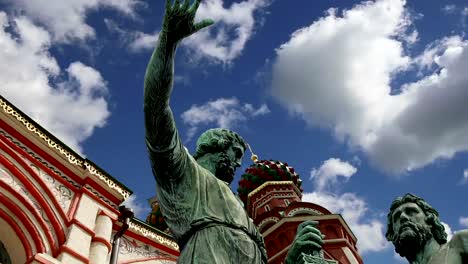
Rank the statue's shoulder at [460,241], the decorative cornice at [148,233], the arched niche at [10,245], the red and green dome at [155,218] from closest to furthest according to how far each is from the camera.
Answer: the statue's shoulder at [460,241]
the arched niche at [10,245]
the decorative cornice at [148,233]
the red and green dome at [155,218]

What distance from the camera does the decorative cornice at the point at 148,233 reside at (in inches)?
442

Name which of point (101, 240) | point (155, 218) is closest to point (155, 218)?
point (155, 218)

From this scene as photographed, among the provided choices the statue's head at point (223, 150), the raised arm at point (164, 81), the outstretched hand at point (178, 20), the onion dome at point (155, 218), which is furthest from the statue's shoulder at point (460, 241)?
the onion dome at point (155, 218)

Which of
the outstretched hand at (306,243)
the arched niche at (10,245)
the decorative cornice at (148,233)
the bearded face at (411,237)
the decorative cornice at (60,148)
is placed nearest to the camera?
the outstretched hand at (306,243)

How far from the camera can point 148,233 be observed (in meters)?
11.4

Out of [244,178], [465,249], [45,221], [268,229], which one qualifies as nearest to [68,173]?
[45,221]

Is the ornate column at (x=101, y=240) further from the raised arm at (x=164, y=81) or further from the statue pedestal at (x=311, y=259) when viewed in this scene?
the statue pedestal at (x=311, y=259)

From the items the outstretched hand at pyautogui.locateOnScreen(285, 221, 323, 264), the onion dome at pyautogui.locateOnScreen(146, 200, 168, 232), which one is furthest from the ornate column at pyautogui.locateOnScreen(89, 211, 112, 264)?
the onion dome at pyautogui.locateOnScreen(146, 200, 168, 232)

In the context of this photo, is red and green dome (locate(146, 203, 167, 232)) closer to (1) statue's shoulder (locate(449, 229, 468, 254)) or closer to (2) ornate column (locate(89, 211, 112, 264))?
(2) ornate column (locate(89, 211, 112, 264))

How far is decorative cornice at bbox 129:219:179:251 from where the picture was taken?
11.2 metres

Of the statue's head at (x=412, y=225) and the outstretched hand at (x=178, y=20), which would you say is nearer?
the outstretched hand at (x=178, y=20)

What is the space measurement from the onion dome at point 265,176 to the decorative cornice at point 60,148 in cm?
1538

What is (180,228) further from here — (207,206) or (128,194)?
(128,194)

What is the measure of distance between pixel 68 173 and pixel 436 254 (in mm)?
8582
